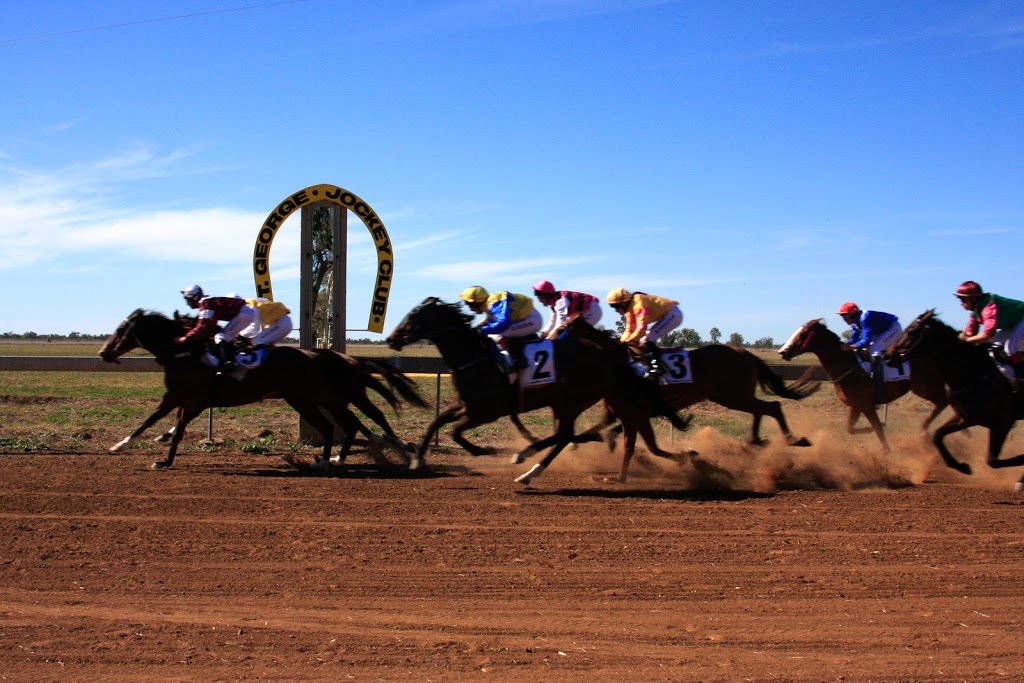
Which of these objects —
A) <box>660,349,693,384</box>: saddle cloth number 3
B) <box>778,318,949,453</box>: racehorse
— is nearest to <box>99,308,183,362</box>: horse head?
<box>660,349,693,384</box>: saddle cloth number 3

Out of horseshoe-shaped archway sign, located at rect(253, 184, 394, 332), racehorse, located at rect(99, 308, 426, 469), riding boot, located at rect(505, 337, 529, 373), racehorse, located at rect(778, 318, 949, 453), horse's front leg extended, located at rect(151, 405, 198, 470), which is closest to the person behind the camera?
riding boot, located at rect(505, 337, 529, 373)

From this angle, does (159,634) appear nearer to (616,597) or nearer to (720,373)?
(616,597)

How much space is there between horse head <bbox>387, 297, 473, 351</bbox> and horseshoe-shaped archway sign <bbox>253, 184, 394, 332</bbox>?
335 centimetres

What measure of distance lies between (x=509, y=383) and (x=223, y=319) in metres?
3.77

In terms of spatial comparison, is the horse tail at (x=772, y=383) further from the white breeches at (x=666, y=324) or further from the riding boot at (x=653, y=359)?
the riding boot at (x=653, y=359)

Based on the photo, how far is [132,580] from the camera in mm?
6121

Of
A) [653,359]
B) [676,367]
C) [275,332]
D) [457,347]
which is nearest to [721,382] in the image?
[676,367]

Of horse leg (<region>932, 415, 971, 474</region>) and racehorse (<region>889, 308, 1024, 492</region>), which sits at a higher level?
racehorse (<region>889, 308, 1024, 492</region>)

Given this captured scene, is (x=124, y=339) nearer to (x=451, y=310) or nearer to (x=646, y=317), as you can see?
(x=451, y=310)

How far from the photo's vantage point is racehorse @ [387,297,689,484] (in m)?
10.4

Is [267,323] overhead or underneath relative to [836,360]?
overhead

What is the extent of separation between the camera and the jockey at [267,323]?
468 inches

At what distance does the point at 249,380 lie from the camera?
1157 centimetres

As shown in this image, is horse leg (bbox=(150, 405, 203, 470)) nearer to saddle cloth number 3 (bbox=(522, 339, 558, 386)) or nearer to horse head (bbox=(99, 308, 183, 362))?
horse head (bbox=(99, 308, 183, 362))
